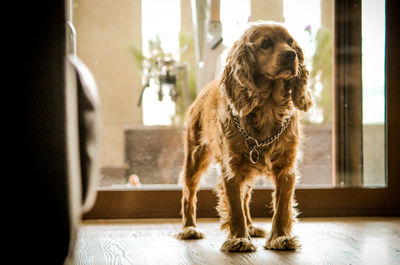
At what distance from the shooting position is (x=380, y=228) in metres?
2.12

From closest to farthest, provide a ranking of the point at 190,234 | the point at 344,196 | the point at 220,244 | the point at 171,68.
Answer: the point at 220,244
the point at 190,234
the point at 344,196
the point at 171,68

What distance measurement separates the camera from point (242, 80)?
5.48 ft

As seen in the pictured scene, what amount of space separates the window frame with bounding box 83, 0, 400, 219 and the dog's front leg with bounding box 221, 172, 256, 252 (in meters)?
0.78

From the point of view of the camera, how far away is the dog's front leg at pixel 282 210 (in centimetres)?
172

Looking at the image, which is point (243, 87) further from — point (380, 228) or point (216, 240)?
point (380, 228)

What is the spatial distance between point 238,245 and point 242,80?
0.59m

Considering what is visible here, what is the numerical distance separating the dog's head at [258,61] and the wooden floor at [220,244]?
52 cm

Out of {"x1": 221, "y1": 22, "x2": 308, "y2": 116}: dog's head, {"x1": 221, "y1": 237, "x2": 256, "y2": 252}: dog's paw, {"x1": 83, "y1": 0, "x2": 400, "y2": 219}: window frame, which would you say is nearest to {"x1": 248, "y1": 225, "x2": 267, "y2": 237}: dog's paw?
{"x1": 221, "y1": 237, "x2": 256, "y2": 252}: dog's paw

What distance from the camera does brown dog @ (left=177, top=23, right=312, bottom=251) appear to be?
1.65 meters

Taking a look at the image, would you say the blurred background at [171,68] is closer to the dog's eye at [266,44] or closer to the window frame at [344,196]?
the window frame at [344,196]

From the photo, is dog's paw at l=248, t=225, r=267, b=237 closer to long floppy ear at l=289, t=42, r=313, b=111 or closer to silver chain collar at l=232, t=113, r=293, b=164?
silver chain collar at l=232, t=113, r=293, b=164

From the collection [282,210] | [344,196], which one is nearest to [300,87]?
[282,210]

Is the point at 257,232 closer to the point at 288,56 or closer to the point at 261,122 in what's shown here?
the point at 261,122

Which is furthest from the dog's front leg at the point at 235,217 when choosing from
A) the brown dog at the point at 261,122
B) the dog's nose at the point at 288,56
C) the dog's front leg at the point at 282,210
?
the dog's nose at the point at 288,56
